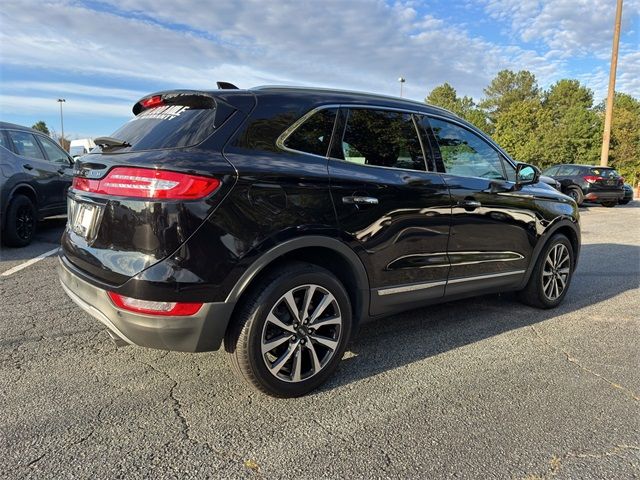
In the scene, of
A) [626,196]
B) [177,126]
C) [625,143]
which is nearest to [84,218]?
[177,126]

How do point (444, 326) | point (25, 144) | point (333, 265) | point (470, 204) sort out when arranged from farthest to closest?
point (25, 144), point (444, 326), point (470, 204), point (333, 265)

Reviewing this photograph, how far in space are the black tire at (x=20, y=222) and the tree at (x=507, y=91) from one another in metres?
67.5

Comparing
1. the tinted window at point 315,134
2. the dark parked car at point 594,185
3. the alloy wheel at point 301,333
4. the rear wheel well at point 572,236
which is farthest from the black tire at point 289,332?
the dark parked car at point 594,185

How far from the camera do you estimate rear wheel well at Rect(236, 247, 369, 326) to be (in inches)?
110

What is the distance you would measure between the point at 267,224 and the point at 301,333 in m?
0.71

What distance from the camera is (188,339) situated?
8.39 feet

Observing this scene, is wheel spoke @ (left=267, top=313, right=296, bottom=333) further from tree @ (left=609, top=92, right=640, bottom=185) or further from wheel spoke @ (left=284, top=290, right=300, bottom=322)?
tree @ (left=609, top=92, right=640, bottom=185)

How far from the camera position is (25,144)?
7355 mm

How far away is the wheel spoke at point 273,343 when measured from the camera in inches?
107

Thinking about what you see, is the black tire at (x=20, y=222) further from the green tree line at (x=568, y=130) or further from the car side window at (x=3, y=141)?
the green tree line at (x=568, y=130)

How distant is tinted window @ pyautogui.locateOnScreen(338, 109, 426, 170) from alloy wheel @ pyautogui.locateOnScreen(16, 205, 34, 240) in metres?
5.87

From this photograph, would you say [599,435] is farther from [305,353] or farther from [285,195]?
[285,195]

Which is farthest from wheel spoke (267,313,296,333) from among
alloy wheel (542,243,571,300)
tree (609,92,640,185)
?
tree (609,92,640,185)

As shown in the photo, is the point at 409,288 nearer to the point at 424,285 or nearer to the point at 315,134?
the point at 424,285
